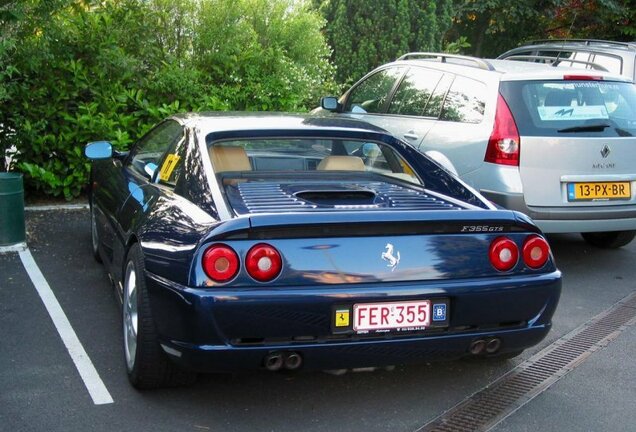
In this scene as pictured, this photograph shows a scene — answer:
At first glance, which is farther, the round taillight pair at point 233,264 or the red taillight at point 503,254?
the red taillight at point 503,254

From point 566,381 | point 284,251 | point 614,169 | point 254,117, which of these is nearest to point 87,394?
point 284,251

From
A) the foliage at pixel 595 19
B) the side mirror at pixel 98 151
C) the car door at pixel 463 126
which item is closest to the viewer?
the side mirror at pixel 98 151

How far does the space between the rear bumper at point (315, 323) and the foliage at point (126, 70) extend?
202 inches

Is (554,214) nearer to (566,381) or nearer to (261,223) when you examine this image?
(566,381)

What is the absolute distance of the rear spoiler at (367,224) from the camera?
11.9 ft

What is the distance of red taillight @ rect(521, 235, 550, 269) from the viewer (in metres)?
4.05

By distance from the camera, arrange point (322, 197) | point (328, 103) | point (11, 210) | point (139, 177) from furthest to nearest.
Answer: point (328, 103) → point (11, 210) → point (139, 177) → point (322, 197)

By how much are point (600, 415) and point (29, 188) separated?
6962 mm

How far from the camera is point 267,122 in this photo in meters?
4.88

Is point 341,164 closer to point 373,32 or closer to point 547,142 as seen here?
point 547,142

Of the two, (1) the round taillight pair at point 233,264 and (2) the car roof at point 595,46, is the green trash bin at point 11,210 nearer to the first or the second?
(1) the round taillight pair at point 233,264

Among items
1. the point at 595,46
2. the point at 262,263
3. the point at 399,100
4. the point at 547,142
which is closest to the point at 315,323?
the point at 262,263

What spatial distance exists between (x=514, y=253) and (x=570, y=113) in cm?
309

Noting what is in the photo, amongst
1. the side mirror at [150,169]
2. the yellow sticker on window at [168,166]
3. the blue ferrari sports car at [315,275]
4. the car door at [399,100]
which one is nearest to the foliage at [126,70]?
the car door at [399,100]
